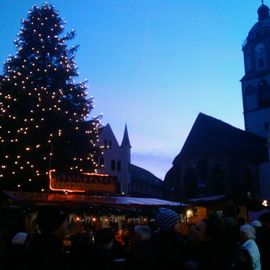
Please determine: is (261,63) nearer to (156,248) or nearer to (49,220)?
(156,248)

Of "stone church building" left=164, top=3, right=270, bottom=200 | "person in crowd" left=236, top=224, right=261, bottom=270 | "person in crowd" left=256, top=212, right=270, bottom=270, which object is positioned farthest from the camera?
"stone church building" left=164, top=3, right=270, bottom=200

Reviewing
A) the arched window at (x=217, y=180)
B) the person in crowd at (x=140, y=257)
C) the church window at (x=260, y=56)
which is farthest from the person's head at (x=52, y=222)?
the church window at (x=260, y=56)

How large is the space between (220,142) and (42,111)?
3000 centimetres

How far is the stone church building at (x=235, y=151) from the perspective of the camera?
4512 cm

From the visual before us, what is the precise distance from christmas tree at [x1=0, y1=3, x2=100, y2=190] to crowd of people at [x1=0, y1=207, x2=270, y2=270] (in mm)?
14237

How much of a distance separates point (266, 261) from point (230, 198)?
1177cm

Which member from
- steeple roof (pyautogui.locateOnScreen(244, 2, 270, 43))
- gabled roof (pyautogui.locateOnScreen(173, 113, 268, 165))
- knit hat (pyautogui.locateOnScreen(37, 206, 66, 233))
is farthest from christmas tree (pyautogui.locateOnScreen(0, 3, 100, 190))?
steeple roof (pyautogui.locateOnScreen(244, 2, 270, 43))

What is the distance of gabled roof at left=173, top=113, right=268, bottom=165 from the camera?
46534 mm

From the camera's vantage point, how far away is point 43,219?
3.68 metres

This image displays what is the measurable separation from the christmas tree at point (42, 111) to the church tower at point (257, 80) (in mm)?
36314

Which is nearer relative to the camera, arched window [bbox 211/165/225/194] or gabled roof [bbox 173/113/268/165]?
arched window [bbox 211/165/225/194]

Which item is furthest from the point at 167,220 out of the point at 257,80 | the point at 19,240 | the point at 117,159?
the point at 257,80

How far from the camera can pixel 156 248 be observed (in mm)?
4539

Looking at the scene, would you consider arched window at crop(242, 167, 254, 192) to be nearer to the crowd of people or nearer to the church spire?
the church spire
